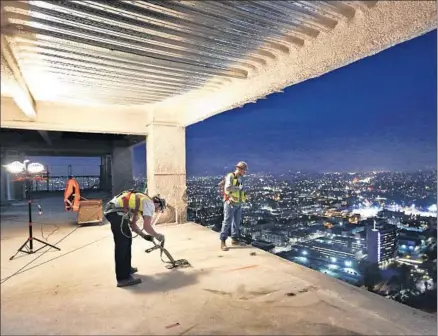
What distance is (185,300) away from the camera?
7.59 ft

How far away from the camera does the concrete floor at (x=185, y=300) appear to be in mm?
1892

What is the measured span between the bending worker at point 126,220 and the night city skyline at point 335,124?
0.37 metres

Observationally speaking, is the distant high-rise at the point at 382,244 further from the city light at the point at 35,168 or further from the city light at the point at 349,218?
the city light at the point at 35,168

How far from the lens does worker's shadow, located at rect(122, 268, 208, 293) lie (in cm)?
250

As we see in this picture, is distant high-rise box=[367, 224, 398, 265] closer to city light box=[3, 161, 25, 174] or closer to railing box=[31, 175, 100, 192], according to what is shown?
railing box=[31, 175, 100, 192]

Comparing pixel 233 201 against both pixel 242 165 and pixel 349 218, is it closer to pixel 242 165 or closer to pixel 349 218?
pixel 242 165

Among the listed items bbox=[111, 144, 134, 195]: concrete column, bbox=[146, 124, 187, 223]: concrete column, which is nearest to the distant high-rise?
bbox=[111, 144, 134, 195]: concrete column

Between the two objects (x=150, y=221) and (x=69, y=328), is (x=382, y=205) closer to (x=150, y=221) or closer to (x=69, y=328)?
(x=150, y=221)

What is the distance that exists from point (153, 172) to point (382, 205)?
3.92m

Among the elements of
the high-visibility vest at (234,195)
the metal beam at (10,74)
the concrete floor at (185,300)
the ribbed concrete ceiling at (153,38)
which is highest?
the ribbed concrete ceiling at (153,38)

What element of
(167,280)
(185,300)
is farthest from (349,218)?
(167,280)

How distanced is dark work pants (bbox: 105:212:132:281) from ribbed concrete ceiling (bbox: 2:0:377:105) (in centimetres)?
158

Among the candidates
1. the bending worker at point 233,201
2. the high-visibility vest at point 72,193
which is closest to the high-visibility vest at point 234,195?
the bending worker at point 233,201

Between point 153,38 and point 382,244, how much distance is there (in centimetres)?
287
